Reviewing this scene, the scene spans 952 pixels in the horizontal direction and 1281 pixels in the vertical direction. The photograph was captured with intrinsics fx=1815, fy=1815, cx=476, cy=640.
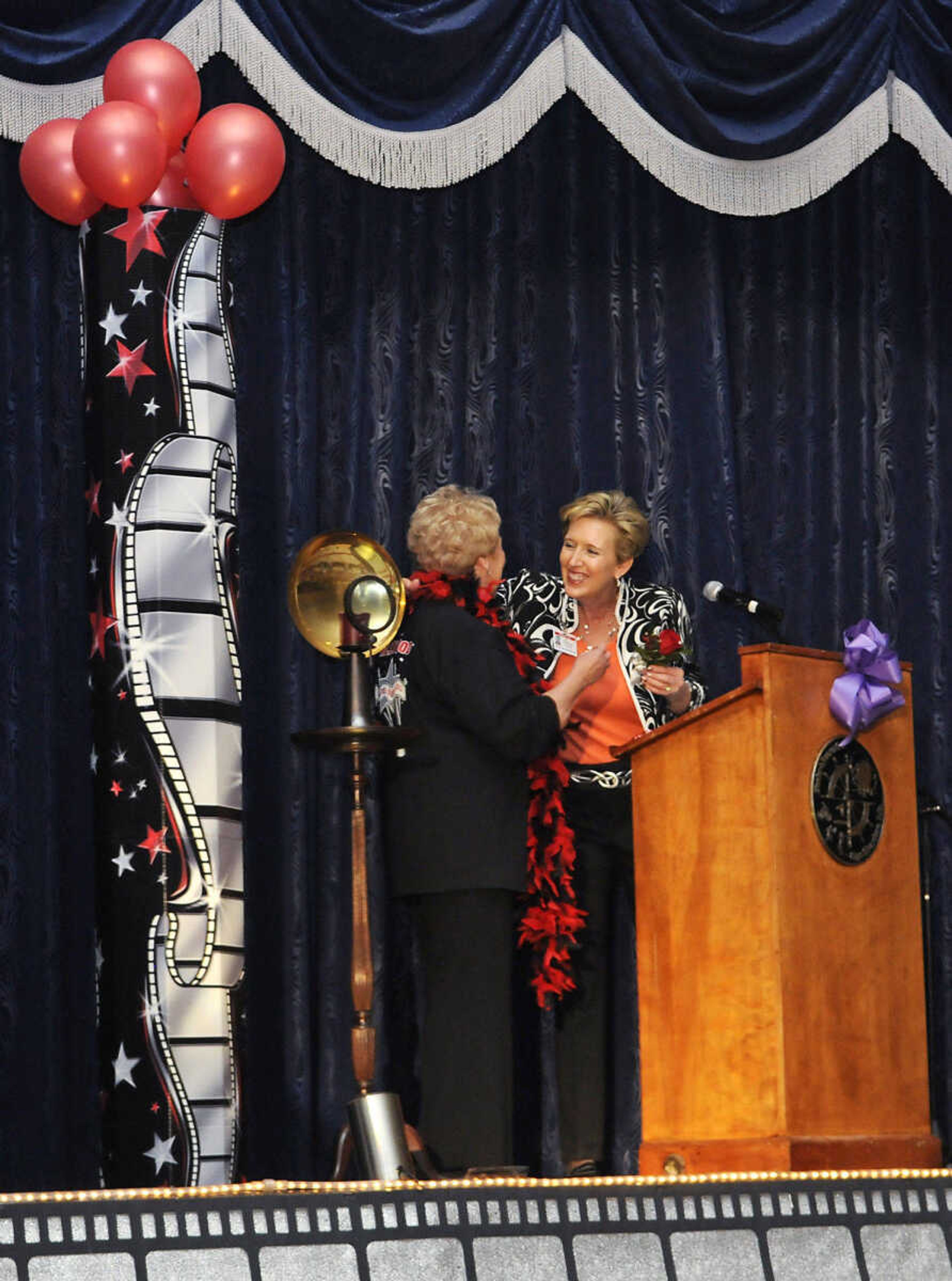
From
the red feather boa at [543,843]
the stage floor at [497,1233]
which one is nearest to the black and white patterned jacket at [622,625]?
the red feather boa at [543,843]

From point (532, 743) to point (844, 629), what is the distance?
1536mm

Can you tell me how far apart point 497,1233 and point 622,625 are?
2957 mm

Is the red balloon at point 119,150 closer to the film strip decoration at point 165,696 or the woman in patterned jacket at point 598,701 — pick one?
the film strip decoration at point 165,696

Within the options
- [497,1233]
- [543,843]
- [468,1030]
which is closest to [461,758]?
[543,843]

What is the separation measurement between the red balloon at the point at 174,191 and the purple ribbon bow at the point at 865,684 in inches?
65.6

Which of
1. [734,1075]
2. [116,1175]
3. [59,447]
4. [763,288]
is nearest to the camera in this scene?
[734,1075]

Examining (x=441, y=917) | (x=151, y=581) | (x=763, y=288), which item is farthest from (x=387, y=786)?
(x=763, y=288)

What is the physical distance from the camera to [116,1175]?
351 cm

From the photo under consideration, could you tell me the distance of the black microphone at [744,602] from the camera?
309 centimetres

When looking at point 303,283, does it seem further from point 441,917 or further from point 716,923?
point 716,923

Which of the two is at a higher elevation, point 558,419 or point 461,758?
point 558,419

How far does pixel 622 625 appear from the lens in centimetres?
394

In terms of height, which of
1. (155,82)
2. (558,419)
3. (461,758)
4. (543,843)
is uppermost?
(155,82)

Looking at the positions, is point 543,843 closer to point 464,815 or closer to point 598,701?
A: point 464,815
